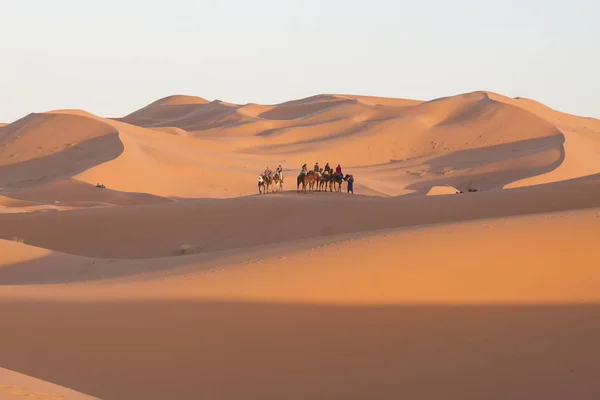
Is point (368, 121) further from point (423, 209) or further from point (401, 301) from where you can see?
point (401, 301)

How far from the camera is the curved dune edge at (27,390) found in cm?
581

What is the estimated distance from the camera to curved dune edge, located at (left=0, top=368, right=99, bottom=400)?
5.81 metres

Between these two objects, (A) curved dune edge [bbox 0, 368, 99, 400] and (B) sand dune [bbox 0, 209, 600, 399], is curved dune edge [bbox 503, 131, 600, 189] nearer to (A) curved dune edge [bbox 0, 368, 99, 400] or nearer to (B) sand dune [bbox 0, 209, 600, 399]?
(B) sand dune [bbox 0, 209, 600, 399]

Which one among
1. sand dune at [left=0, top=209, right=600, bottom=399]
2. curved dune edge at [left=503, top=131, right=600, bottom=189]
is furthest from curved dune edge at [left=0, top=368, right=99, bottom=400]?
curved dune edge at [left=503, top=131, right=600, bottom=189]

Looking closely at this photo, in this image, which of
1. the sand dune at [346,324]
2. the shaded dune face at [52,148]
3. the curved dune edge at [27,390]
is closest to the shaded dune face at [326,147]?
the shaded dune face at [52,148]

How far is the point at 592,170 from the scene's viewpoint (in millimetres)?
58156

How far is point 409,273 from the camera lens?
10445 mm

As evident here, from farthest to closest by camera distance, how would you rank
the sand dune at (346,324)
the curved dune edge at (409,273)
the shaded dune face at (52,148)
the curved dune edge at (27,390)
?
the shaded dune face at (52,148), the curved dune edge at (409,273), the sand dune at (346,324), the curved dune edge at (27,390)

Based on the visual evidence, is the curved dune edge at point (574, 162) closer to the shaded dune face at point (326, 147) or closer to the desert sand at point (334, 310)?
the shaded dune face at point (326, 147)

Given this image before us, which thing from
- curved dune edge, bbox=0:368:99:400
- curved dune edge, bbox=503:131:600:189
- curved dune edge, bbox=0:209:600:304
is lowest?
curved dune edge, bbox=0:368:99:400

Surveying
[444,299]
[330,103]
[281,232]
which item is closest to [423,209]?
[281,232]

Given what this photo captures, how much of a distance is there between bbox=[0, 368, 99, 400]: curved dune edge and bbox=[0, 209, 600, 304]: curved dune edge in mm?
3503

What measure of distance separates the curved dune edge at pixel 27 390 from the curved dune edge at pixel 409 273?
11.5 ft

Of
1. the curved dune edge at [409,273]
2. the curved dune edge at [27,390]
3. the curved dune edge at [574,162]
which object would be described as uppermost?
the curved dune edge at [574,162]
